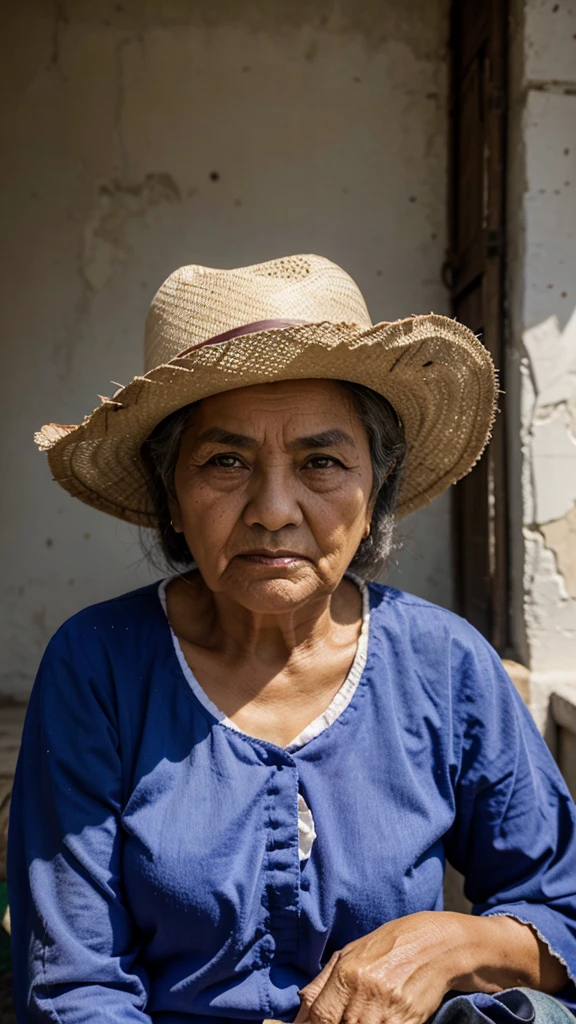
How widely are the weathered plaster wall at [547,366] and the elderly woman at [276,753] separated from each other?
959mm

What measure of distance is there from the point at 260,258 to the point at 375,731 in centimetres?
234

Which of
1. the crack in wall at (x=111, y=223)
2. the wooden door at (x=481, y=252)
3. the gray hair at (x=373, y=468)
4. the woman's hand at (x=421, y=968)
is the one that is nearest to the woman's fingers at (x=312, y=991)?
the woman's hand at (x=421, y=968)

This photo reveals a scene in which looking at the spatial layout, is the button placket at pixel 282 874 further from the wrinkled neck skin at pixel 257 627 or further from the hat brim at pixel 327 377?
the hat brim at pixel 327 377

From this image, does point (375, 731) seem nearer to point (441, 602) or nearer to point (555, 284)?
point (555, 284)

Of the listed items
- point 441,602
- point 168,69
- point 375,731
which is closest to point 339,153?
point 168,69

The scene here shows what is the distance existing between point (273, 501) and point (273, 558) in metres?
0.11

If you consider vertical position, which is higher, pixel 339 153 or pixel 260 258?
pixel 339 153

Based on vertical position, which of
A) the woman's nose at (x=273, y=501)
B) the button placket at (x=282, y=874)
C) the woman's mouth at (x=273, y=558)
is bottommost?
the button placket at (x=282, y=874)

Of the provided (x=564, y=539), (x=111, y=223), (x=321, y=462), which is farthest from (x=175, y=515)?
(x=111, y=223)

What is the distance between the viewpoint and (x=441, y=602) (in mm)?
3410

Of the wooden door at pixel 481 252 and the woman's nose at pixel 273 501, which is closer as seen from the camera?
the woman's nose at pixel 273 501

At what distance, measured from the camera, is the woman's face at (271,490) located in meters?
1.48

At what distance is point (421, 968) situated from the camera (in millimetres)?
1393

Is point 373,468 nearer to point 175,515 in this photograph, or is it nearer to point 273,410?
point 273,410
